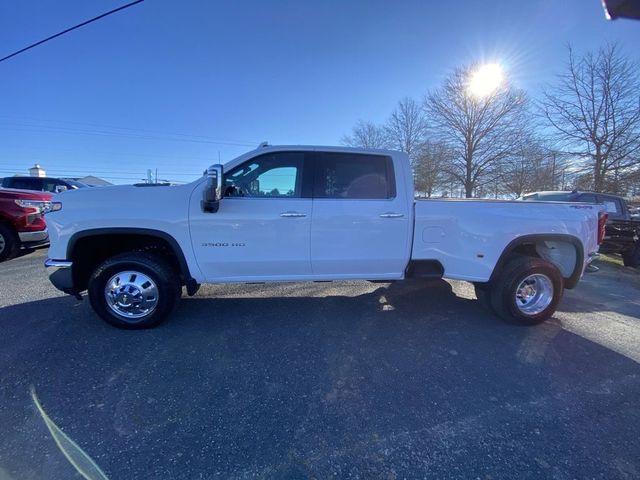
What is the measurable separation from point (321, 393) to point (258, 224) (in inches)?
70.7

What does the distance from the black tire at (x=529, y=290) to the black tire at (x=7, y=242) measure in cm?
887

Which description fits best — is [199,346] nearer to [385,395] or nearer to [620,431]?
[385,395]

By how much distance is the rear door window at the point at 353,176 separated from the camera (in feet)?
12.2

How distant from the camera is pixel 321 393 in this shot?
257cm

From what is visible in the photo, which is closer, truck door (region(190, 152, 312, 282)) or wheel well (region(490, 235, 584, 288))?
truck door (region(190, 152, 312, 282))

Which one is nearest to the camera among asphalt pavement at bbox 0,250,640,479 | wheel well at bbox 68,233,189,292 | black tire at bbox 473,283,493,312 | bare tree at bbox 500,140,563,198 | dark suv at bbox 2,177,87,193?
asphalt pavement at bbox 0,250,640,479

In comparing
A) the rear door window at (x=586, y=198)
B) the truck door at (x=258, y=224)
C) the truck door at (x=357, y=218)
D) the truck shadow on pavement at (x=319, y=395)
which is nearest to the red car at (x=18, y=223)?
the truck shadow on pavement at (x=319, y=395)

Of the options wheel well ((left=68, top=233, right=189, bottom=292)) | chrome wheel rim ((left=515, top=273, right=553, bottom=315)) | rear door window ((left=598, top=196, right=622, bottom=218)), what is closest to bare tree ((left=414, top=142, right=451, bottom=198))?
rear door window ((left=598, top=196, right=622, bottom=218))

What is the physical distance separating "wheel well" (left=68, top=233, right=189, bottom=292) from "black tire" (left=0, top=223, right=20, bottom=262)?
15.7ft

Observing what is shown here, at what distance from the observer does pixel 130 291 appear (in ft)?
11.5

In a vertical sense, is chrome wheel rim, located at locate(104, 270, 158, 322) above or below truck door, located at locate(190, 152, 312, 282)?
below

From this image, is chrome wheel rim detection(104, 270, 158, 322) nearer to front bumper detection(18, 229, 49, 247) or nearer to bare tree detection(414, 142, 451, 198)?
front bumper detection(18, 229, 49, 247)

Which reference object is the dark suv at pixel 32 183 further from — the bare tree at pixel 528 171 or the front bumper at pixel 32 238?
the bare tree at pixel 528 171

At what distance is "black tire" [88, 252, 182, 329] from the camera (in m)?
3.45
